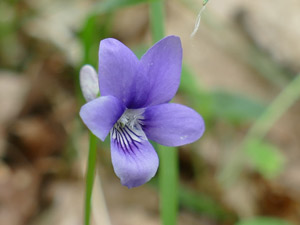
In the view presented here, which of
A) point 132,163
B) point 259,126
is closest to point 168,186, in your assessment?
point 132,163

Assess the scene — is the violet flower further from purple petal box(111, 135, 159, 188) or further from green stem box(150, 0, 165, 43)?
green stem box(150, 0, 165, 43)

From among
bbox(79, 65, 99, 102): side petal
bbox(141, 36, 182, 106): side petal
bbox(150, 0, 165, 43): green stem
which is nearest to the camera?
bbox(141, 36, 182, 106): side petal

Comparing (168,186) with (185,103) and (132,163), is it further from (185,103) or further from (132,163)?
(185,103)

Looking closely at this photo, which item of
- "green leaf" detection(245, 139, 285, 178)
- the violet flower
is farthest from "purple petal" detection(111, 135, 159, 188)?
"green leaf" detection(245, 139, 285, 178)

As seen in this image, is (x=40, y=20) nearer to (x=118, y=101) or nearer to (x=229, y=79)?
(x=229, y=79)

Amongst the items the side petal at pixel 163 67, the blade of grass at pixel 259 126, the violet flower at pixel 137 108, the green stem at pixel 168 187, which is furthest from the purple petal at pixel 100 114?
the blade of grass at pixel 259 126

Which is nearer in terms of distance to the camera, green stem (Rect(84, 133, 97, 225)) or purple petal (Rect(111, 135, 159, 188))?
purple petal (Rect(111, 135, 159, 188))

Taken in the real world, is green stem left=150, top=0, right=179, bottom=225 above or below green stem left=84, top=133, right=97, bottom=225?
below
